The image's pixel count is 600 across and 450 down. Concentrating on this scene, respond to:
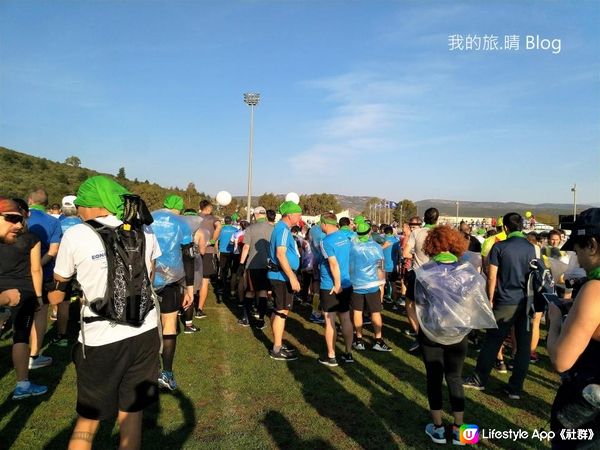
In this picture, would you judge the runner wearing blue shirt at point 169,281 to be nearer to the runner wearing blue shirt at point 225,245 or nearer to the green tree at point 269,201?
the runner wearing blue shirt at point 225,245

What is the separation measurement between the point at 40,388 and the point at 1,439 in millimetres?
872

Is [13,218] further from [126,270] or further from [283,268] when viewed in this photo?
[283,268]

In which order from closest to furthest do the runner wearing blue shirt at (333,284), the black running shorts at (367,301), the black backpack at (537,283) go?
the black backpack at (537,283) → the runner wearing blue shirt at (333,284) → the black running shorts at (367,301)

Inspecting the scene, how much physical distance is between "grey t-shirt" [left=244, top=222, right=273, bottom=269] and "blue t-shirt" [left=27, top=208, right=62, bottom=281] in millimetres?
2845

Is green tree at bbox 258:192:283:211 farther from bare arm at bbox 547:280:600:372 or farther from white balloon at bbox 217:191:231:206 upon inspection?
bare arm at bbox 547:280:600:372

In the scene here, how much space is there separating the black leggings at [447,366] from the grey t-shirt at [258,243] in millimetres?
3727

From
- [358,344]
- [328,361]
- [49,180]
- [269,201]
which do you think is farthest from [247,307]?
[269,201]

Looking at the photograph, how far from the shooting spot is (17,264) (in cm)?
426

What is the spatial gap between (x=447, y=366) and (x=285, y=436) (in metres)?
1.59

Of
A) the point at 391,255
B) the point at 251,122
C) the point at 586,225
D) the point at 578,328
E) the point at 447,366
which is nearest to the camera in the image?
the point at 578,328

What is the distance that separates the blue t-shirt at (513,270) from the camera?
15.6 feet

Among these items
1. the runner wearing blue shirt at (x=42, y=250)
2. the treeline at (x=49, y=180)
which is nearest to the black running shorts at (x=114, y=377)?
the runner wearing blue shirt at (x=42, y=250)

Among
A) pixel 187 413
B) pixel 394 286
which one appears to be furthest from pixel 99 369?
pixel 394 286

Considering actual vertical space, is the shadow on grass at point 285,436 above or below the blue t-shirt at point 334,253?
below
